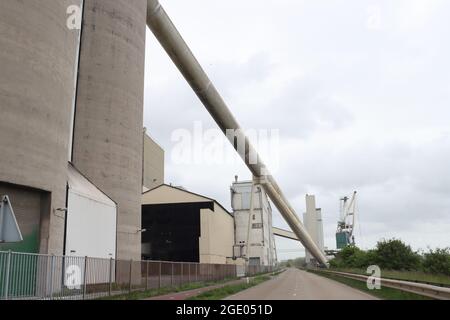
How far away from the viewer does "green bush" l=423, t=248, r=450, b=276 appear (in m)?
39.1

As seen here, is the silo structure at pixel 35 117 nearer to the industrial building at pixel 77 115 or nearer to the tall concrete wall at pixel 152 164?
the industrial building at pixel 77 115

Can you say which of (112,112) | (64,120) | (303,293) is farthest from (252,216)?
(64,120)

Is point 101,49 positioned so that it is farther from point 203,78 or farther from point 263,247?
point 263,247

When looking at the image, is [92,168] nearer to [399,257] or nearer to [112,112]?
[112,112]

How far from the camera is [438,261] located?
132 ft

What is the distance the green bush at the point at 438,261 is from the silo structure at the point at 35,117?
32308 millimetres

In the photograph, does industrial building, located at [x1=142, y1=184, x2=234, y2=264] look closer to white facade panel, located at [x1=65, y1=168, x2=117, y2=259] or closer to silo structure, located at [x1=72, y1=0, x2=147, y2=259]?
silo structure, located at [x1=72, y1=0, x2=147, y2=259]

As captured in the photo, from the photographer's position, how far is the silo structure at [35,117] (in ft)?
62.1

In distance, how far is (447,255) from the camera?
131ft

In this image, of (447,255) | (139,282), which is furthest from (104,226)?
(447,255)

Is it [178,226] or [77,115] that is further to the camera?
[178,226]

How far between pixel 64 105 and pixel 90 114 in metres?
9.93

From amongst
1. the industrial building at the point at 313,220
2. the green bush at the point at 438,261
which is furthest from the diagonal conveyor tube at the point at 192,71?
the industrial building at the point at 313,220

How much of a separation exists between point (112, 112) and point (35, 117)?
1321 centimetres
